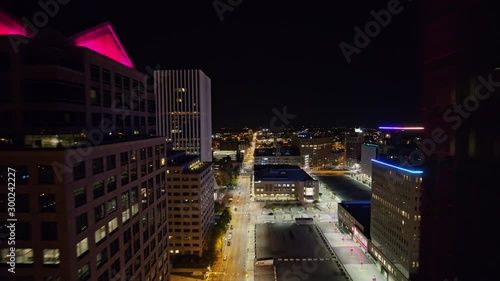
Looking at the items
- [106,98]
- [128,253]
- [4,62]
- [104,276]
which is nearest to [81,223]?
[104,276]

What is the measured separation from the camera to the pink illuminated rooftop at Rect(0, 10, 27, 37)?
17.0m

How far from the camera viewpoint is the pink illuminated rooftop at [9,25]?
17047 mm

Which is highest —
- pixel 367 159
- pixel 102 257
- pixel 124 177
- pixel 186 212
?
pixel 124 177

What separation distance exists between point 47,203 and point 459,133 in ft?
60.2

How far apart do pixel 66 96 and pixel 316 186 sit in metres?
86.1

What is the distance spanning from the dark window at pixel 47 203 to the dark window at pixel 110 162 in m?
4.45

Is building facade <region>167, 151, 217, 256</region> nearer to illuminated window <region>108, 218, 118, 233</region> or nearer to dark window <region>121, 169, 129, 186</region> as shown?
dark window <region>121, 169, 129, 186</region>

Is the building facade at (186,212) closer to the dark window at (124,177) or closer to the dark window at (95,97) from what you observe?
the dark window at (124,177)

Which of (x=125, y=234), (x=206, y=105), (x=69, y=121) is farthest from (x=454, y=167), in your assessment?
(x=206, y=105)

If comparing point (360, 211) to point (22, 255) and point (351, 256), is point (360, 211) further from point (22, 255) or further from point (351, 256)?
point (22, 255)

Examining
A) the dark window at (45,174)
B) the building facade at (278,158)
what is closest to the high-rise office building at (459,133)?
the dark window at (45,174)

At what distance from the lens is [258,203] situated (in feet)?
309

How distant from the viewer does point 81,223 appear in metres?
16.7

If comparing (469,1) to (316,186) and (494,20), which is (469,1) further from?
(316,186)
